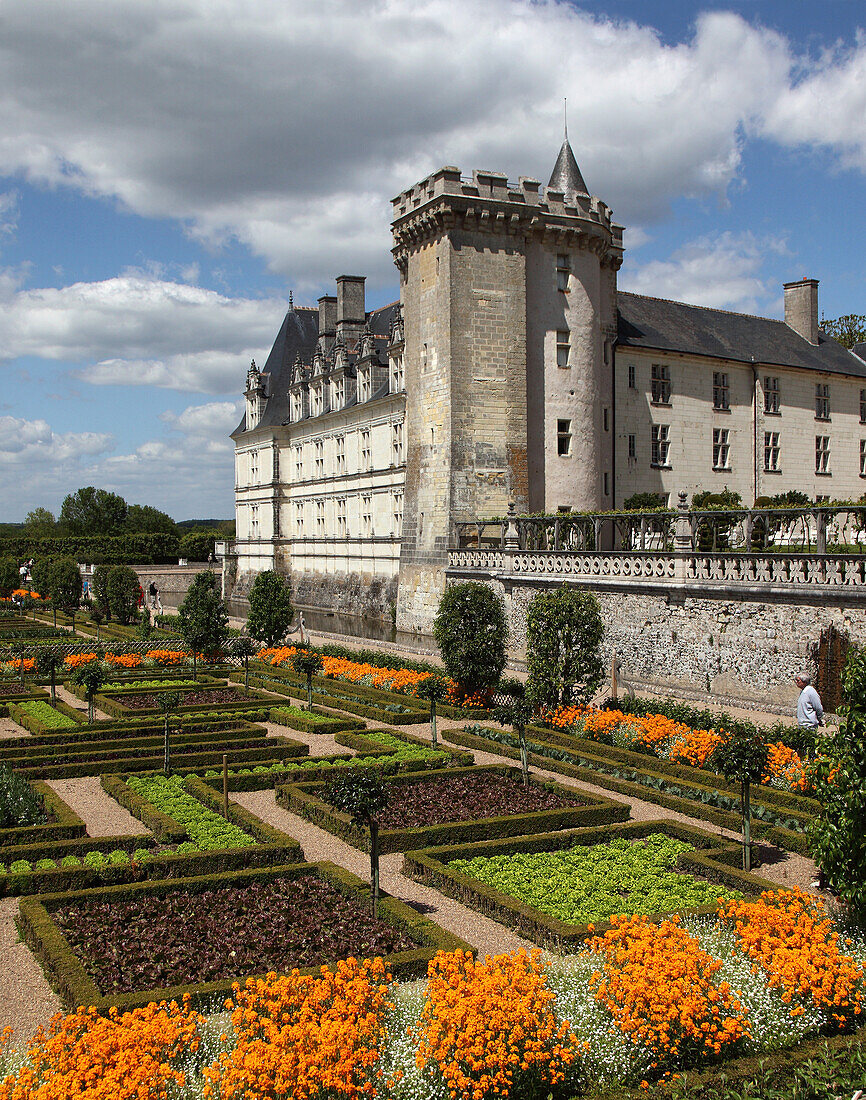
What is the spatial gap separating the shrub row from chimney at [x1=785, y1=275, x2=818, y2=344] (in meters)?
32.0

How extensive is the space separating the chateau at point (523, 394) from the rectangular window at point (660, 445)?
6 centimetres

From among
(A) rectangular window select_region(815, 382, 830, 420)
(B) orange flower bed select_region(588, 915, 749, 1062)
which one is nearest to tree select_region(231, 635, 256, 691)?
(B) orange flower bed select_region(588, 915, 749, 1062)

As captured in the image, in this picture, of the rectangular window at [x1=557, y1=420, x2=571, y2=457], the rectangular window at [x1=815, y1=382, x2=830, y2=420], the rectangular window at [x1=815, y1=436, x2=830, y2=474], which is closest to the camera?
the rectangular window at [x1=557, y1=420, x2=571, y2=457]

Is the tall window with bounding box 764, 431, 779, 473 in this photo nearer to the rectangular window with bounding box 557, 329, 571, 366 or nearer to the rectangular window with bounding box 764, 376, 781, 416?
the rectangular window with bounding box 764, 376, 781, 416

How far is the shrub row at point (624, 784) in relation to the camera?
11.4m

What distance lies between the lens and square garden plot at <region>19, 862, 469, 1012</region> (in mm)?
7844

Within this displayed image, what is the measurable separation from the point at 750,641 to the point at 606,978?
13750 mm

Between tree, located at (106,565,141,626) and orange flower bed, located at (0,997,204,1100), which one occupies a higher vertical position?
tree, located at (106,565,141,626)

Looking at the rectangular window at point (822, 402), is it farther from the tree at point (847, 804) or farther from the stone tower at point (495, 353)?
the tree at point (847, 804)

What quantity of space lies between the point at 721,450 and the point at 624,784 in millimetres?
25644

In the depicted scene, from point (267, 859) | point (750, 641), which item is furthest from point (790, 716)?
point (267, 859)

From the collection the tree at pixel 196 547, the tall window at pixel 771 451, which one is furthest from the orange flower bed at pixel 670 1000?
the tree at pixel 196 547

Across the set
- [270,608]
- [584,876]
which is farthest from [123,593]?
[584,876]

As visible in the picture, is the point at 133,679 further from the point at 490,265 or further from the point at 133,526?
the point at 133,526
